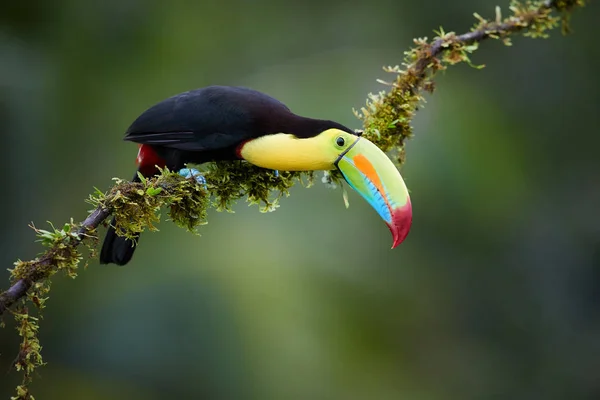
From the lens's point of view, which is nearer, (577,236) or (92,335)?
(92,335)

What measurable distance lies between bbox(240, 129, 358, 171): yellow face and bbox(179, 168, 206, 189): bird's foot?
18 centimetres

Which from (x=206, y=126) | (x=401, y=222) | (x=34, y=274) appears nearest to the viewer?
(x=34, y=274)

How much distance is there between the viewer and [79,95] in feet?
18.0

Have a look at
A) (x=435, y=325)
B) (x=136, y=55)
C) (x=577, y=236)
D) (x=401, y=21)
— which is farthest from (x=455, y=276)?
(x=136, y=55)

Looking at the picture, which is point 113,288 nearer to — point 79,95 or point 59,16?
point 79,95

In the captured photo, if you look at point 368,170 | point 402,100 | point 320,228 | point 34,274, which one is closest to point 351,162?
point 368,170

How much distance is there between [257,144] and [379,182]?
16.0 inches

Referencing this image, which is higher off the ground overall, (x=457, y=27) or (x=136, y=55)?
(x=457, y=27)

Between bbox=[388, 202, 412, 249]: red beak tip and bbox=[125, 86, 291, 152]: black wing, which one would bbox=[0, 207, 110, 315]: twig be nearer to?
bbox=[125, 86, 291, 152]: black wing

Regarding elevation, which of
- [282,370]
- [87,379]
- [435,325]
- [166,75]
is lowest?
[87,379]

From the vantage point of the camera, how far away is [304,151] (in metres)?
2.36

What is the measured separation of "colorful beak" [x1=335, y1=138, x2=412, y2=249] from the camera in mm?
2240

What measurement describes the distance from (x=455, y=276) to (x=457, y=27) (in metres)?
1.90

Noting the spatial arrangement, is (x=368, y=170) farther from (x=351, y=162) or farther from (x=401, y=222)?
(x=401, y=222)
